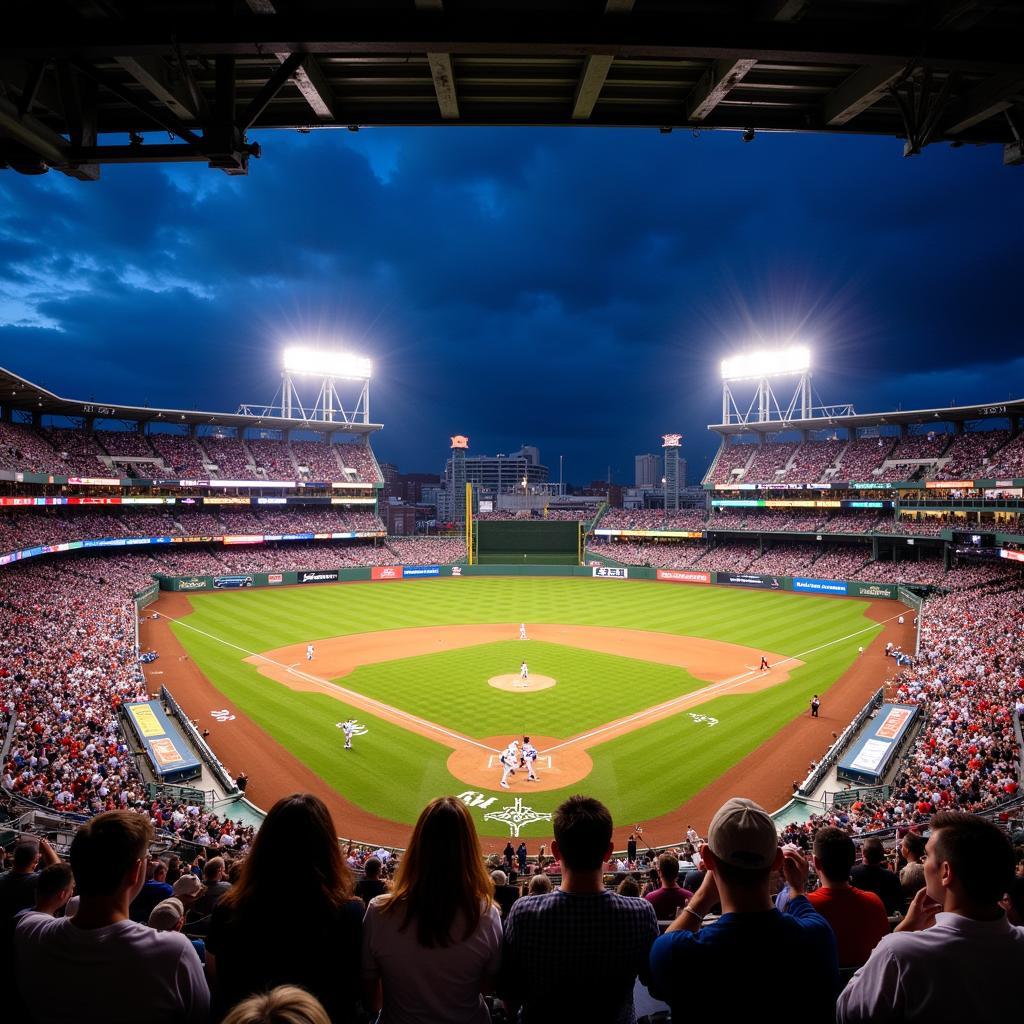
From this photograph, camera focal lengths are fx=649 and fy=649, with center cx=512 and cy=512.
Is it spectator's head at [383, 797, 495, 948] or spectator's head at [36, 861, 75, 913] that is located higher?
spectator's head at [383, 797, 495, 948]

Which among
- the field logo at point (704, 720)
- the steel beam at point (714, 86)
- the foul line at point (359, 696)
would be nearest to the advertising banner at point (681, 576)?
the field logo at point (704, 720)

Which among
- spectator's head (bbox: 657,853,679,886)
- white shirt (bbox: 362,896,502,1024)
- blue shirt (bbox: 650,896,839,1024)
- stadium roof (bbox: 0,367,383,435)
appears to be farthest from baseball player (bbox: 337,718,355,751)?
stadium roof (bbox: 0,367,383,435)

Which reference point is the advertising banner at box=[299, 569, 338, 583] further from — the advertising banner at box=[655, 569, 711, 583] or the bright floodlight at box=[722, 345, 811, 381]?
the bright floodlight at box=[722, 345, 811, 381]

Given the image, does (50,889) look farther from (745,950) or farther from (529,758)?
(529,758)

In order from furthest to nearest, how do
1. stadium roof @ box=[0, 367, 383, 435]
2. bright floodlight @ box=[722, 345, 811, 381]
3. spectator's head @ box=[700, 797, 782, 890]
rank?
bright floodlight @ box=[722, 345, 811, 381], stadium roof @ box=[0, 367, 383, 435], spectator's head @ box=[700, 797, 782, 890]

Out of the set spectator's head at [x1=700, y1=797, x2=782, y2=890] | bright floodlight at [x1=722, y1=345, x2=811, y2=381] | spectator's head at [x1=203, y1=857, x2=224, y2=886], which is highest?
bright floodlight at [x1=722, y1=345, x2=811, y2=381]

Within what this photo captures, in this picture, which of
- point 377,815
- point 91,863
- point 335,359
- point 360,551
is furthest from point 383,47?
point 335,359
